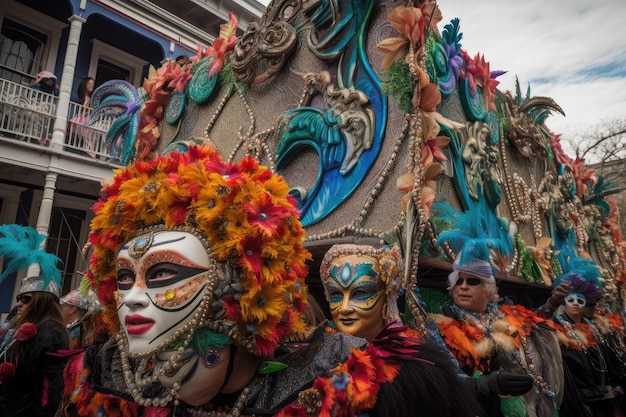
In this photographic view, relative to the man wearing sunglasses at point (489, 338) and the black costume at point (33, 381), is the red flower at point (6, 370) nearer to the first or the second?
the black costume at point (33, 381)

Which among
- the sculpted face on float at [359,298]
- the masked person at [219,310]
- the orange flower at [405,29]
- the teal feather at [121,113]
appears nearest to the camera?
the masked person at [219,310]

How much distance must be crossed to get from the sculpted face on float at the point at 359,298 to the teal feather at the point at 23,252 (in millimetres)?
2005

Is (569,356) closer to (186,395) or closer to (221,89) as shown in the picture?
(186,395)

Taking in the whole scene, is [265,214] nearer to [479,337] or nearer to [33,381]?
[479,337]

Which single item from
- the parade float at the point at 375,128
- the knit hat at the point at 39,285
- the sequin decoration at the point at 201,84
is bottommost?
the knit hat at the point at 39,285

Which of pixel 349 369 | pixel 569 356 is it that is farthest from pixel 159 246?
pixel 569 356

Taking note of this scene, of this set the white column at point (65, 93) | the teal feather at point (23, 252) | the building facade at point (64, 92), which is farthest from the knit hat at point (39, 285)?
the white column at point (65, 93)

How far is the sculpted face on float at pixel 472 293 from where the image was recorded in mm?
3256

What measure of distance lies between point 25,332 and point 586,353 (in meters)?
4.60

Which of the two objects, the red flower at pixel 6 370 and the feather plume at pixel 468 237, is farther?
the feather plume at pixel 468 237

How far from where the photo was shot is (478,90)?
452cm

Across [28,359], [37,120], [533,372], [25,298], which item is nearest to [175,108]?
[25,298]

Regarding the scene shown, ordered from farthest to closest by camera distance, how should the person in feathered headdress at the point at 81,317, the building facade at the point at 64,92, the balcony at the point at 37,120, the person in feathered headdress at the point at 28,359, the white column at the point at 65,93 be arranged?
1. the white column at the point at 65,93
2. the building facade at the point at 64,92
3. the balcony at the point at 37,120
4. the person in feathered headdress at the point at 81,317
5. the person in feathered headdress at the point at 28,359

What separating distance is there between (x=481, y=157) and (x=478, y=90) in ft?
2.43
